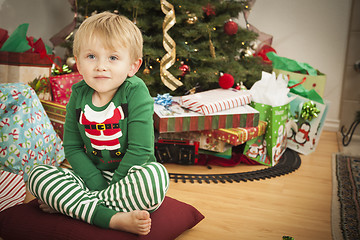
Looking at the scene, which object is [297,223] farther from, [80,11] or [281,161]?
[80,11]

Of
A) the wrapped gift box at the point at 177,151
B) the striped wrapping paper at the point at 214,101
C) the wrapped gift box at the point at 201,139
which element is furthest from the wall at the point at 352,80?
the wrapped gift box at the point at 177,151

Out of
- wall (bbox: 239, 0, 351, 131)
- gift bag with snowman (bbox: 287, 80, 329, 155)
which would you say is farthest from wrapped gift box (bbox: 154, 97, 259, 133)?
wall (bbox: 239, 0, 351, 131)

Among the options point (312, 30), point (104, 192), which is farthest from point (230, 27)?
point (104, 192)

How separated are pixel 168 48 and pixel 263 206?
0.83m

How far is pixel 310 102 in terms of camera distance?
1.81 m

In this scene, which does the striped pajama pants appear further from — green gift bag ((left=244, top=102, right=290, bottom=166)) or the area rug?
green gift bag ((left=244, top=102, right=290, bottom=166))

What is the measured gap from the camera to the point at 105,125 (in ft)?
3.09

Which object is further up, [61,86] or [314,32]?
[314,32]

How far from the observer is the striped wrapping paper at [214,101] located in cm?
149

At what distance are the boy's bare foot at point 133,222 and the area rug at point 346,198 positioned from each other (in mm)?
597

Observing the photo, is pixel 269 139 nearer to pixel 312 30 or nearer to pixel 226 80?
pixel 226 80

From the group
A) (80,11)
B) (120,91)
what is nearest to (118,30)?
(120,91)

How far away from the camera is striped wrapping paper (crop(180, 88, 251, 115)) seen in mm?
1493

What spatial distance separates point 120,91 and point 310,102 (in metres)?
1.23
